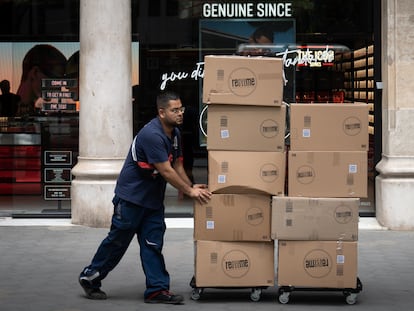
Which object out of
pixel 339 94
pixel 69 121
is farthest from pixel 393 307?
pixel 69 121

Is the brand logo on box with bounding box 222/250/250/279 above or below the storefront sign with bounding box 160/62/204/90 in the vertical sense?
below

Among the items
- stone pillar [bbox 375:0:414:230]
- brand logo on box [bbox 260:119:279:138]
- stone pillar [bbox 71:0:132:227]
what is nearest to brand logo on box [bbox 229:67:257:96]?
brand logo on box [bbox 260:119:279:138]

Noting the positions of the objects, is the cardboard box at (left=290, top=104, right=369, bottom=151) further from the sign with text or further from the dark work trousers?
the sign with text

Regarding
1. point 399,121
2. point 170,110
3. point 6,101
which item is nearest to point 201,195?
point 170,110

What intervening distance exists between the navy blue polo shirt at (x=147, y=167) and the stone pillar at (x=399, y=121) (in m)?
4.81

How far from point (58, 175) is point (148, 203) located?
570cm

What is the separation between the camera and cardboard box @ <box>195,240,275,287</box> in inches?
324

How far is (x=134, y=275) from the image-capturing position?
31.2ft

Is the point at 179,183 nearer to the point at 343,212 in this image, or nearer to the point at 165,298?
the point at 165,298

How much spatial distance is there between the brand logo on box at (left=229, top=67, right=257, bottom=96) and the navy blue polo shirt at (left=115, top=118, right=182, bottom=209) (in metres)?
0.65

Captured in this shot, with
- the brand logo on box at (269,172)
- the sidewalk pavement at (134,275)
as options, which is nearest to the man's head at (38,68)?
the sidewalk pavement at (134,275)

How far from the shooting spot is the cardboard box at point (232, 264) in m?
8.24

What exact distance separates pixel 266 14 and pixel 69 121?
3.04 m

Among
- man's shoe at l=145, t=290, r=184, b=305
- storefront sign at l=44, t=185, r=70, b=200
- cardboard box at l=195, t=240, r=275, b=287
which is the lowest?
man's shoe at l=145, t=290, r=184, b=305
